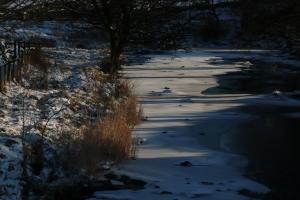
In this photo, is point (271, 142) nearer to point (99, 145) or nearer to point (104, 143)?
point (104, 143)

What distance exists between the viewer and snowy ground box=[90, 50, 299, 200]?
28.1ft

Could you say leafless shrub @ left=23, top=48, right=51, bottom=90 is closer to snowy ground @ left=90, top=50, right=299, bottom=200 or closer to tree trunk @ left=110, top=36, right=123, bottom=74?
tree trunk @ left=110, top=36, right=123, bottom=74

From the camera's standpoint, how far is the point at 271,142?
476 inches

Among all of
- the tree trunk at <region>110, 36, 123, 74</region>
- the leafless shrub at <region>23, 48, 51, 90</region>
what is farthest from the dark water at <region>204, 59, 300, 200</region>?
the leafless shrub at <region>23, 48, 51, 90</region>

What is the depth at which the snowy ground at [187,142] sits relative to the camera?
858 centimetres

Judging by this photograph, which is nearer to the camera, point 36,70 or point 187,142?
point 187,142

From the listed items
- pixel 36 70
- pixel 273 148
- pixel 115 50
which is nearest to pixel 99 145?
pixel 273 148

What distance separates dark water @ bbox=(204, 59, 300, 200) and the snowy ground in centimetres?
23

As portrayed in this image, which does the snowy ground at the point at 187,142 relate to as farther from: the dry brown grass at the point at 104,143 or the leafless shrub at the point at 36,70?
the leafless shrub at the point at 36,70

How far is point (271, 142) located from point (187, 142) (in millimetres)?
1643

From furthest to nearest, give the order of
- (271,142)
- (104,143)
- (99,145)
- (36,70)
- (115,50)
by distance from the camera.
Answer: (115,50) → (36,70) → (271,142) → (104,143) → (99,145)

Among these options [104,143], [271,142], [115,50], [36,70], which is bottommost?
[271,142]

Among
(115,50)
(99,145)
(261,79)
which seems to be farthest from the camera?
(261,79)

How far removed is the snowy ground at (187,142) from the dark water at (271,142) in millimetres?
234
